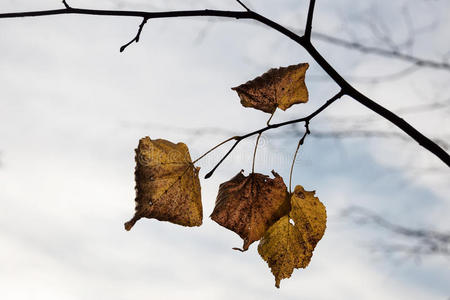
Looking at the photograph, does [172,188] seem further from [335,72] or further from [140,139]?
[335,72]

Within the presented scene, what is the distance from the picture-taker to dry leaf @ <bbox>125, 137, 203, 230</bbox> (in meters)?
0.47

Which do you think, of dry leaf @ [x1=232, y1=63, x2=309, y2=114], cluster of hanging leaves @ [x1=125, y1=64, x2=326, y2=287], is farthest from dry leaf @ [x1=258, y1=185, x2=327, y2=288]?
dry leaf @ [x1=232, y1=63, x2=309, y2=114]

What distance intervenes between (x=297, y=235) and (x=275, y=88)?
0.60ft

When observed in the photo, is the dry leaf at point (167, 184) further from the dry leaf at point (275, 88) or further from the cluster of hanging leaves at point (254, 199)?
the dry leaf at point (275, 88)

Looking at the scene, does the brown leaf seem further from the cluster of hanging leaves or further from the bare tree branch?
the bare tree branch

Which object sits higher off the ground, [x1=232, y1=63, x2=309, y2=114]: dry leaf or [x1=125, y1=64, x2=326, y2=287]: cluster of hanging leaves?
[x1=232, y1=63, x2=309, y2=114]: dry leaf

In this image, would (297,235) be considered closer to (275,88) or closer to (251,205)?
(251,205)

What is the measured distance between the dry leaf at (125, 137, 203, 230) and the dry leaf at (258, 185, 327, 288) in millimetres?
99

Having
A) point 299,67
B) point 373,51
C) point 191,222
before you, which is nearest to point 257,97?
point 299,67

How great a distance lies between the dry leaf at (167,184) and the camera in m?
0.47

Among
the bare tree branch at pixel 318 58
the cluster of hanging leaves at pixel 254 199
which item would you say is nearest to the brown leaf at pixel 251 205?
the cluster of hanging leaves at pixel 254 199

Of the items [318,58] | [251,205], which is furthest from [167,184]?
[318,58]

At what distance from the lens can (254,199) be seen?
0.49 meters

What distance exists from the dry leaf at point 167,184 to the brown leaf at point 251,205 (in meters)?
0.03
